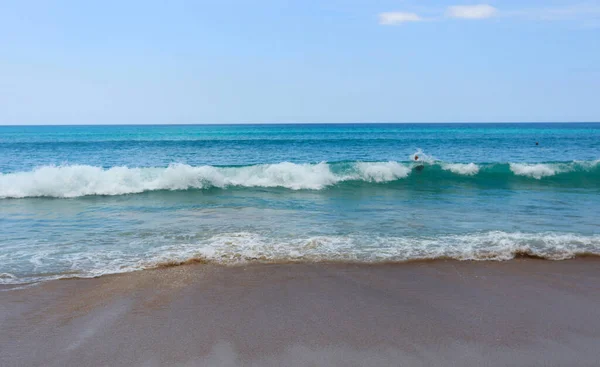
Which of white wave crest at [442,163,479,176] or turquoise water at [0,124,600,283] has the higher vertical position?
white wave crest at [442,163,479,176]

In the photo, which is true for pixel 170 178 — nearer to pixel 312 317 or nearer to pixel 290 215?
pixel 290 215

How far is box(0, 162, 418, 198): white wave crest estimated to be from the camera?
13.6 meters

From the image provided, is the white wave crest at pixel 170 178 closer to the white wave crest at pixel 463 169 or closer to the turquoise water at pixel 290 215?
the turquoise water at pixel 290 215

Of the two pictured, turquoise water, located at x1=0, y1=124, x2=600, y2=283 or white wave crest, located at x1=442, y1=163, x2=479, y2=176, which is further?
white wave crest, located at x1=442, y1=163, x2=479, y2=176

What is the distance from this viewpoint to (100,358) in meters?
3.78

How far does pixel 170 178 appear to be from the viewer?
590 inches

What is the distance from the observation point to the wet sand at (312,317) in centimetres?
382

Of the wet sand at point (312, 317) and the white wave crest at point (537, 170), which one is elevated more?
the white wave crest at point (537, 170)

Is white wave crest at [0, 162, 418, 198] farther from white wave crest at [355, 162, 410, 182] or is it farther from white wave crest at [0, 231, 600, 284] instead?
white wave crest at [0, 231, 600, 284]

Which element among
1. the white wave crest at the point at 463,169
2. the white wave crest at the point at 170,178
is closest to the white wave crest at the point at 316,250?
the white wave crest at the point at 170,178

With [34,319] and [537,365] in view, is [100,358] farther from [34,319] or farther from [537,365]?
[537,365]

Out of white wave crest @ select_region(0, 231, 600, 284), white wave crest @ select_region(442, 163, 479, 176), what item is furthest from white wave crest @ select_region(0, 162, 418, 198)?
white wave crest @ select_region(0, 231, 600, 284)

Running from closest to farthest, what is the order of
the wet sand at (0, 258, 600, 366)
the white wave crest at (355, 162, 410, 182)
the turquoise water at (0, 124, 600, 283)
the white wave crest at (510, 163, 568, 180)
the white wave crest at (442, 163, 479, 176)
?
the wet sand at (0, 258, 600, 366) → the turquoise water at (0, 124, 600, 283) → the white wave crest at (355, 162, 410, 182) → the white wave crest at (510, 163, 568, 180) → the white wave crest at (442, 163, 479, 176)

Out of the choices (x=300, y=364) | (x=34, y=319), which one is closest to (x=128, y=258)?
(x=34, y=319)
